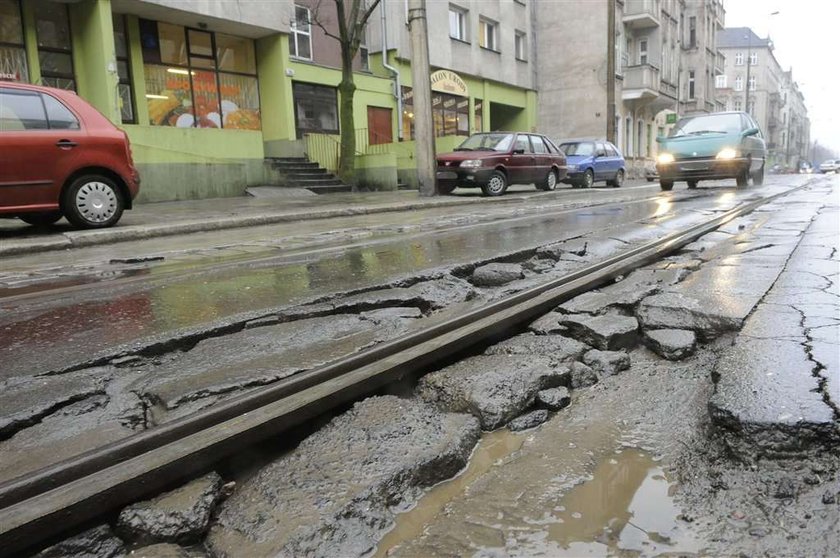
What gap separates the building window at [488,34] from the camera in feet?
87.3

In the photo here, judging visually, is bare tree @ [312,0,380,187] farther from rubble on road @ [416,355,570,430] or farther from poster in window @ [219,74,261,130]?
rubble on road @ [416,355,570,430]

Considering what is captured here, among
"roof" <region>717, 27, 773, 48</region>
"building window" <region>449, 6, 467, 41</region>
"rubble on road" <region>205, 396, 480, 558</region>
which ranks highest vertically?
"roof" <region>717, 27, 773, 48</region>

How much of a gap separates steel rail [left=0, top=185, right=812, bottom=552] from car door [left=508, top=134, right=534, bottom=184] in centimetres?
1259

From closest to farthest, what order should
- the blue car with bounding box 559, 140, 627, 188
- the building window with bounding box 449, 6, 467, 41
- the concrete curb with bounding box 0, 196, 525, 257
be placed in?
1. the concrete curb with bounding box 0, 196, 525, 257
2. the blue car with bounding box 559, 140, 627, 188
3. the building window with bounding box 449, 6, 467, 41

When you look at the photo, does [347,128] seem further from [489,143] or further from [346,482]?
[346,482]

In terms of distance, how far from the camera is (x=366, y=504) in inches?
73.2

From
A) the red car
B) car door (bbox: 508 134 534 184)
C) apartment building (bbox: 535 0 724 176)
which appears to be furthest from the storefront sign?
the red car

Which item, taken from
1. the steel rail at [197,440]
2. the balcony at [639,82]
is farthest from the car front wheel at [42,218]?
the balcony at [639,82]

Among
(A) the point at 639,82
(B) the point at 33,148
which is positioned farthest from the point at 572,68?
(B) the point at 33,148

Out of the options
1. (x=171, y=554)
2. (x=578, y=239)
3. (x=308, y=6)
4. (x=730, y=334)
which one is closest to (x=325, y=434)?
(x=171, y=554)

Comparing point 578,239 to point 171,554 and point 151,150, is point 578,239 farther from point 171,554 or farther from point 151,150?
point 151,150

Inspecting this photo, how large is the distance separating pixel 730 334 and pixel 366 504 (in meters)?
2.44

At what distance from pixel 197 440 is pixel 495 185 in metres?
13.6

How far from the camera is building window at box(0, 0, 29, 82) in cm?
1356
